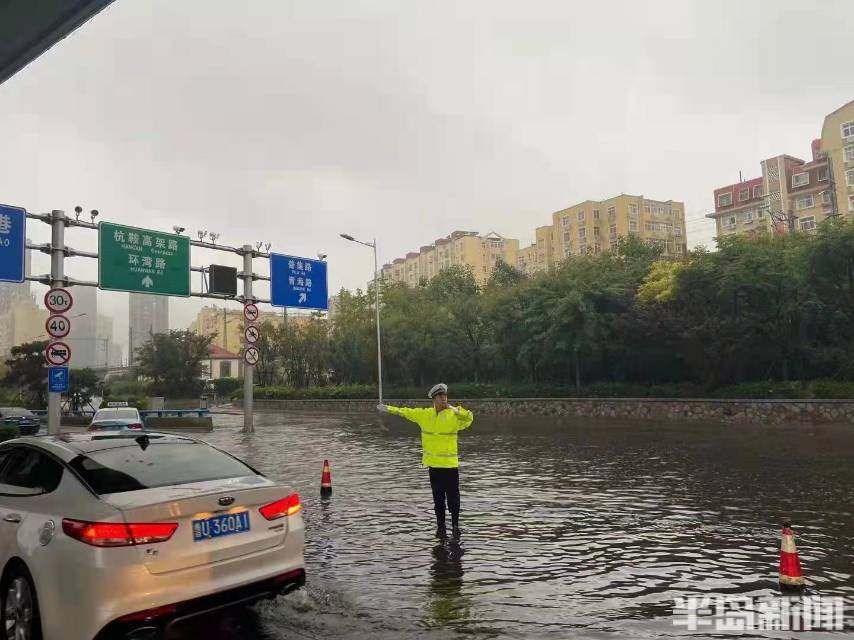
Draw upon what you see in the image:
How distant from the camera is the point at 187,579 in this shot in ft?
13.0

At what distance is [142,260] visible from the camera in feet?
65.9

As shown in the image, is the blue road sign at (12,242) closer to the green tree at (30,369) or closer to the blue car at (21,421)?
the blue car at (21,421)

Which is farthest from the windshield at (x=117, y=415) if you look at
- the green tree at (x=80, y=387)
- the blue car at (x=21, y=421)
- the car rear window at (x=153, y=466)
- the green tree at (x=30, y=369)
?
the green tree at (x=80, y=387)

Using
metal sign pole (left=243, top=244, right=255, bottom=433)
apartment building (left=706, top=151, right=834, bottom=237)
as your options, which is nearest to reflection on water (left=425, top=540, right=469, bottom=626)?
metal sign pole (left=243, top=244, right=255, bottom=433)

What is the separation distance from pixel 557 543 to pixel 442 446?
5.40ft

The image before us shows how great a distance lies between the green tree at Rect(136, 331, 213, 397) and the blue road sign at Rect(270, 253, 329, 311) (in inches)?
1521

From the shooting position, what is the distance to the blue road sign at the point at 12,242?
15.7 m

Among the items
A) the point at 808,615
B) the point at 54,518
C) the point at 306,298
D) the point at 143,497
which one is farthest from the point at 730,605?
the point at 306,298

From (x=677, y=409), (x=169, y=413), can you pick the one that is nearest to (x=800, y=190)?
(x=677, y=409)

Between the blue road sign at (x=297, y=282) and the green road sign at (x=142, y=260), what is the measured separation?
3761 mm

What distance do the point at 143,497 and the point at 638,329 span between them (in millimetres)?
28682

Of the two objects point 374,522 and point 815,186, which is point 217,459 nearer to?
point 374,522

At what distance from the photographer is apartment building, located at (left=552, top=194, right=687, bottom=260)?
87.4 meters

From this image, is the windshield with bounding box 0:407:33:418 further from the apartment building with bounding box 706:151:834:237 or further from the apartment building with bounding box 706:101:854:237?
the apartment building with bounding box 706:151:834:237
